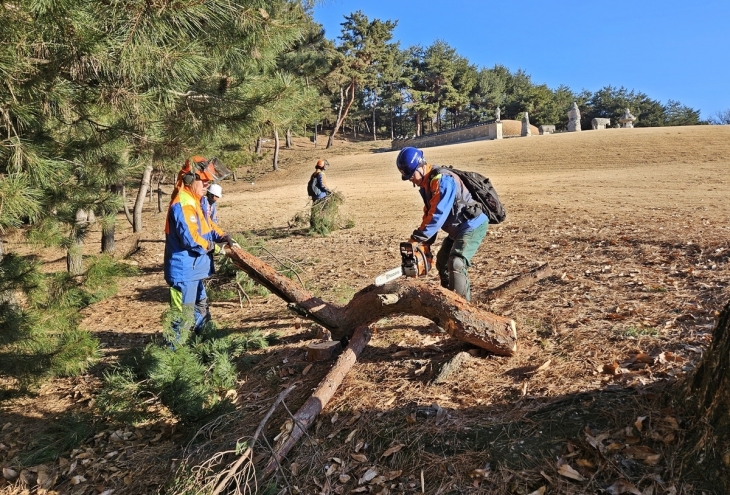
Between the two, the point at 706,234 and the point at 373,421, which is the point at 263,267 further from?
the point at 706,234

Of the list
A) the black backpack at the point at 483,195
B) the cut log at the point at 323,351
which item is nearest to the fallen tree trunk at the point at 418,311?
the cut log at the point at 323,351

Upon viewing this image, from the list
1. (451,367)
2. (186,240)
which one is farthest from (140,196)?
(451,367)

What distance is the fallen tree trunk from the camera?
3531mm

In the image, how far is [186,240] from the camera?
181 inches

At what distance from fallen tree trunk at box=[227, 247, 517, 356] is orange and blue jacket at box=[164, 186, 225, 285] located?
965 millimetres

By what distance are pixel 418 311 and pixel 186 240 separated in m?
2.32

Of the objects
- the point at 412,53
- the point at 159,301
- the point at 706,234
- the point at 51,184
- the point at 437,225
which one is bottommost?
the point at 159,301

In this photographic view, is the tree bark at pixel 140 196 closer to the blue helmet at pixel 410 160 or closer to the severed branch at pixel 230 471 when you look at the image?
the blue helmet at pixel 410 160

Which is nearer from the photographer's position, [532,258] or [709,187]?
[532,258]

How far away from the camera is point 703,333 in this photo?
3.51 metres

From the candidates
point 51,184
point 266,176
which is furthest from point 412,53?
point 51,184

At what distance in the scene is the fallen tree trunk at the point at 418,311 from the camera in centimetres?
353

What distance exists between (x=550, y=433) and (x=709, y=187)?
13.9 metres

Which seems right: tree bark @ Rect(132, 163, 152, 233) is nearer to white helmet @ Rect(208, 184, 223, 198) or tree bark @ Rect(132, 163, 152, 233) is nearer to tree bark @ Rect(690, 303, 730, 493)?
white helmet @ Rect(208, 184, 223, 198)
